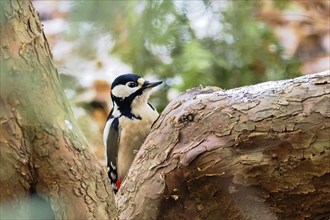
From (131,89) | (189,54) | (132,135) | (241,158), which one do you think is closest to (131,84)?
(131,89)

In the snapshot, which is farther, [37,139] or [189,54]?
[189,54]

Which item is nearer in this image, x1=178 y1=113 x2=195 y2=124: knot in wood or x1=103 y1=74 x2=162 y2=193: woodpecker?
x1=178 y1=113 x2=195 y2=124: knot in wood

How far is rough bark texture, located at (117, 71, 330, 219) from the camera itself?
1229mm

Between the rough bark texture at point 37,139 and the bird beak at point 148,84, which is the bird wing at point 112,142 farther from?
the rough bark texture at point 37,139

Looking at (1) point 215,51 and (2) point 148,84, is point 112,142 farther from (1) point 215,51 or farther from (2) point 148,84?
(1) point 215,51

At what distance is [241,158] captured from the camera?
4.14 feet

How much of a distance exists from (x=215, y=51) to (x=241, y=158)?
95 centimetres

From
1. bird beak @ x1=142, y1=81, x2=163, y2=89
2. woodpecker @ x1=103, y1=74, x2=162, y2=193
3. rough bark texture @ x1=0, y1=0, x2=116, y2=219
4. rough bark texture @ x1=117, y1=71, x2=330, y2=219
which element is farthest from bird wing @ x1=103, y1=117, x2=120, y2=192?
rough bark texture @ x1=0, y1=0, x2=116, y2=219

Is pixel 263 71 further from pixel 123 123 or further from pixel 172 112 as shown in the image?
pixel 172 112

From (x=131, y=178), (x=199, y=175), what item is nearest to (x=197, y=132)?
(x=199, y=175)

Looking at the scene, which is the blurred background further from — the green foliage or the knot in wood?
the knot in wood

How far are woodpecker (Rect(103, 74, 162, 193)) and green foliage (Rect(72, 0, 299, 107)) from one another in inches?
3.7

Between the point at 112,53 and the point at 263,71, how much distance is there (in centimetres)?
45

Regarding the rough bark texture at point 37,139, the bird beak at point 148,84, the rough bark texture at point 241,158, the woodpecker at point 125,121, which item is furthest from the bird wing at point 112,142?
the rough bark texture at point 37,139
